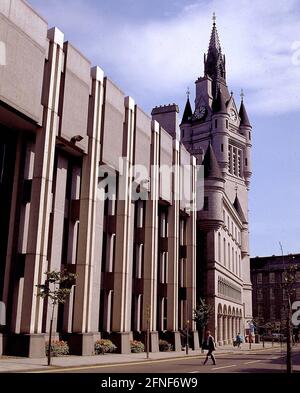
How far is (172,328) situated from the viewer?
43094mm

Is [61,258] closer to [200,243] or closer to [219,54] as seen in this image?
[200,243]

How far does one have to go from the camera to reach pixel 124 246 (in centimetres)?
3494

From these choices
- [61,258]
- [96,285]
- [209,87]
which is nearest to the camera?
[61,258]

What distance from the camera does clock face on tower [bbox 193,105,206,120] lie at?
94688 millimetres

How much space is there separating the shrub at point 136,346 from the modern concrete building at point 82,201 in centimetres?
108

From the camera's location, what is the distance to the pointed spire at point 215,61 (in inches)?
4049

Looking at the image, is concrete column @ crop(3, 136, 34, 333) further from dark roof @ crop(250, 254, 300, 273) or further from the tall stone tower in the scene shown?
dark roof @ crop(250, 254, 300, 273)

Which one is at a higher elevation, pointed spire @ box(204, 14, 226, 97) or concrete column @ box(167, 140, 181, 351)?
pointed spire @ box(204, 14, 226, 97)

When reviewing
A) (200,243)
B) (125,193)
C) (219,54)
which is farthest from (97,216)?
(219,54)

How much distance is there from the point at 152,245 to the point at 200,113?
59.7m

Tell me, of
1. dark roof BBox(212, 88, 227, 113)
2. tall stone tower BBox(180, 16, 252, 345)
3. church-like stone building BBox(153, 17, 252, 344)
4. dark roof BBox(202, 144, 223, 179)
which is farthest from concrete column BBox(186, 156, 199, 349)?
dark roof BBox(212, 88, 227, 113)

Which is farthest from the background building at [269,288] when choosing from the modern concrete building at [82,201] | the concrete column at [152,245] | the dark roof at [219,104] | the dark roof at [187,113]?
the concrete column at [152,245]

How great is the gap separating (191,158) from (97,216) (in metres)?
21.9

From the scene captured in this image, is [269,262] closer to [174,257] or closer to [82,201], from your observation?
[174,257]
